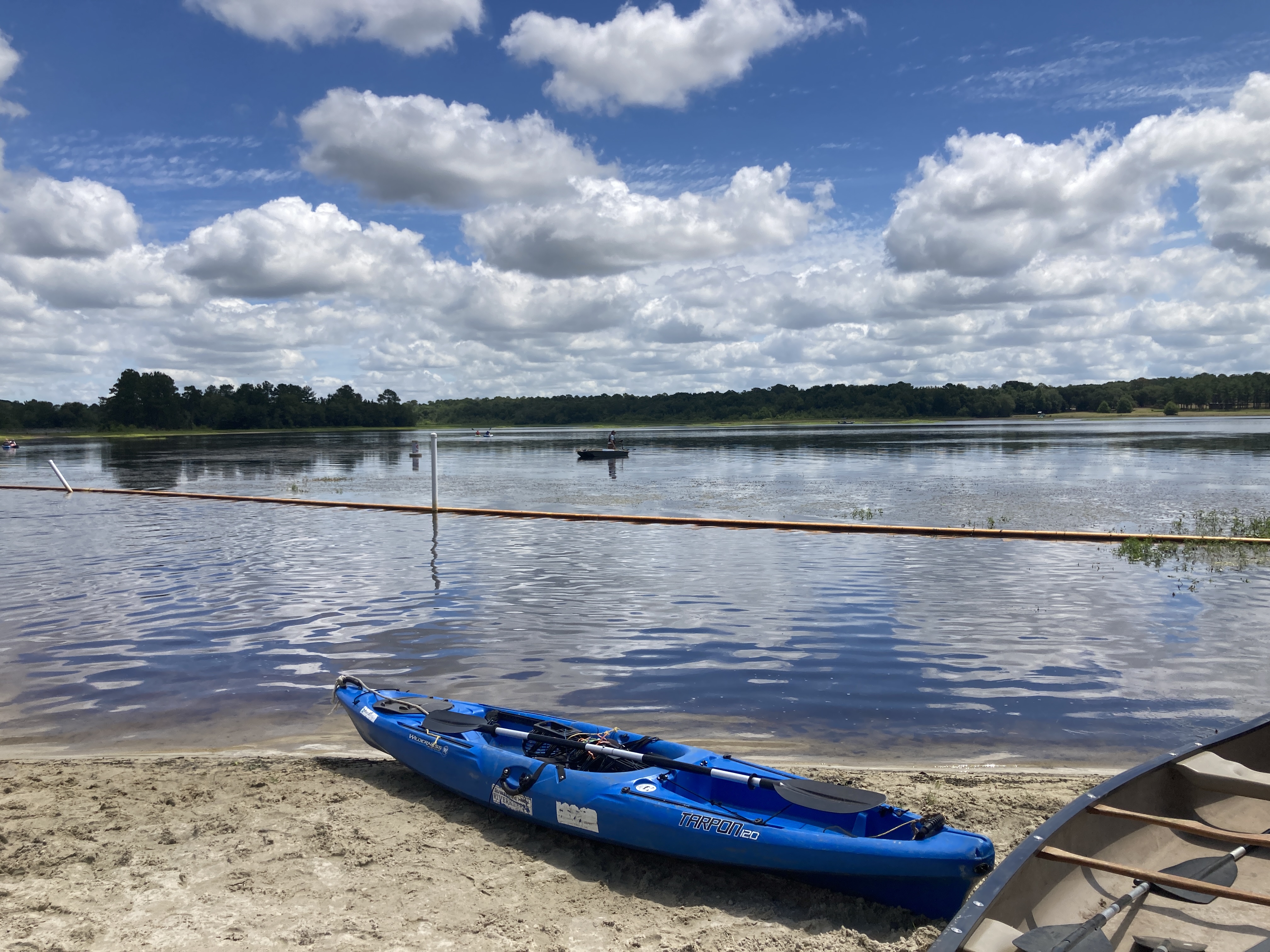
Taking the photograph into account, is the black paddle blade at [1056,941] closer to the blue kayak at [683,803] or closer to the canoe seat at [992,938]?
the canoe seat at [992,938]

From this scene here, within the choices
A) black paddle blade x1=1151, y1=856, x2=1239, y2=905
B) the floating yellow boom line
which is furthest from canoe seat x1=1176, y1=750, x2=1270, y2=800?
the floating yellow boom line

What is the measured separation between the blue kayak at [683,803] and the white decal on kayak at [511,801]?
0.04 feet

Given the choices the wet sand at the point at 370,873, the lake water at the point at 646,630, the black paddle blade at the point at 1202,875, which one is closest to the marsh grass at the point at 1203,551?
the lake water at the point at 646,630

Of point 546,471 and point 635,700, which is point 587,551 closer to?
point 635,700

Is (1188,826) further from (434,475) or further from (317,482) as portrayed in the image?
(317,482)

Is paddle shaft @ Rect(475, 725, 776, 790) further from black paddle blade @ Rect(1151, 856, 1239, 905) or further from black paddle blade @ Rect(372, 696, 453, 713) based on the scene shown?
black paddle blade @ Rect(1151, 856, 1239, 905)

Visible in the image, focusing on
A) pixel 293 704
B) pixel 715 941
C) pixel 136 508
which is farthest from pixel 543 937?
pixel 136 508

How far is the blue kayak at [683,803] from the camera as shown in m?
5.18

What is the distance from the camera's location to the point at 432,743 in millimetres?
7270

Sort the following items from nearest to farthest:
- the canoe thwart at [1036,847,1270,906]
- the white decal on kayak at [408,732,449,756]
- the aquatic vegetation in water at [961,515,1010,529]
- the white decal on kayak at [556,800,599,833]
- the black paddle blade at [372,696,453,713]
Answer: the canoe thwart at [1036,847,1270,906], the white decal on kayak at [556,800,599,833], the white decal on kayak at [408,732,449,756], the black paddle blade at [372,696,453,713], the aquatic vegetation in water at [961,515,1010,529]

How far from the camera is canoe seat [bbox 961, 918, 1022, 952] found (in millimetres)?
3732

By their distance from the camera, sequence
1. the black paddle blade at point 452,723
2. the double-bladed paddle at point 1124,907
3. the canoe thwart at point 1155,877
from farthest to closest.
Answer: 1. the black paddle blade at point 452,723
2. the canoe thwart at point 1155,877
3. the double-bladed paddle at point 1124,907

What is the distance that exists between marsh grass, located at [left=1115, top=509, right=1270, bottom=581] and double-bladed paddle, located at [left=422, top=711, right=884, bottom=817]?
13.1 meters

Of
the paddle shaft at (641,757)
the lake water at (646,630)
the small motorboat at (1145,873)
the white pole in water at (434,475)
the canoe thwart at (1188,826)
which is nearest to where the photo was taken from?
the small motorboat at (1145,873)
